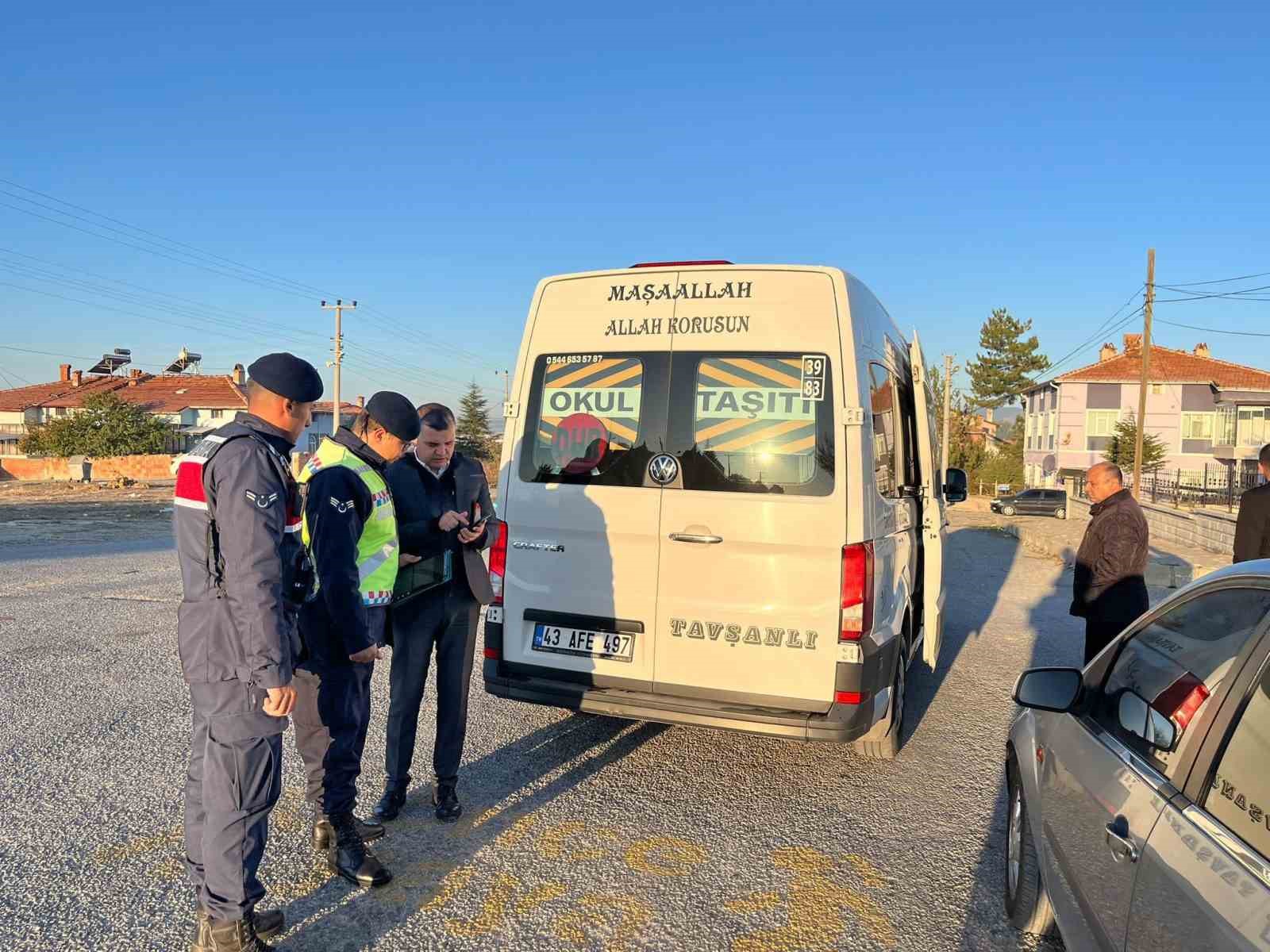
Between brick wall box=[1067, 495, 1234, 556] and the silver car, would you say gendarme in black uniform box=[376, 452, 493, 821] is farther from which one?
brick wall box=[1067, 495, 1234, 556]

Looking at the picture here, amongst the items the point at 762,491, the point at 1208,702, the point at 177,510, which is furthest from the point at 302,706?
the point at 1208,702

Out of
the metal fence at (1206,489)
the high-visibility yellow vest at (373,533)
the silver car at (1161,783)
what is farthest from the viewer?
the metal fence at (1206,489)

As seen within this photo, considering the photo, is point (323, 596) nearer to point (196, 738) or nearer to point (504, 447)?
point (196, 738)

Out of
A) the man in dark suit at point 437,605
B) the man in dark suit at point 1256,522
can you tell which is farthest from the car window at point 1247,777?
the man in dark suit at point 1256,522

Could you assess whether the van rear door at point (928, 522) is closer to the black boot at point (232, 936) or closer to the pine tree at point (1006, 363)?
the black boot at point (232, 936)

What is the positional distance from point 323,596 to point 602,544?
1478mm

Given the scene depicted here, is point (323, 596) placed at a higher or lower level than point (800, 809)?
higher

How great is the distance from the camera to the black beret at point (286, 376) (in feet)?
9.09

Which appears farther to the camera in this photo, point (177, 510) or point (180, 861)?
point (180, 861)

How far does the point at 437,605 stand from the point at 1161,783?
281cm

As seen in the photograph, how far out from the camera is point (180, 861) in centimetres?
339

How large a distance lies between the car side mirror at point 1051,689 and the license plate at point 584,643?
202 cm

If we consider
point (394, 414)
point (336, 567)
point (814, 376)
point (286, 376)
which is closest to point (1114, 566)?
point (814, 376)

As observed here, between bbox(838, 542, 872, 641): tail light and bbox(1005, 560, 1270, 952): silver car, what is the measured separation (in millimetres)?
996
